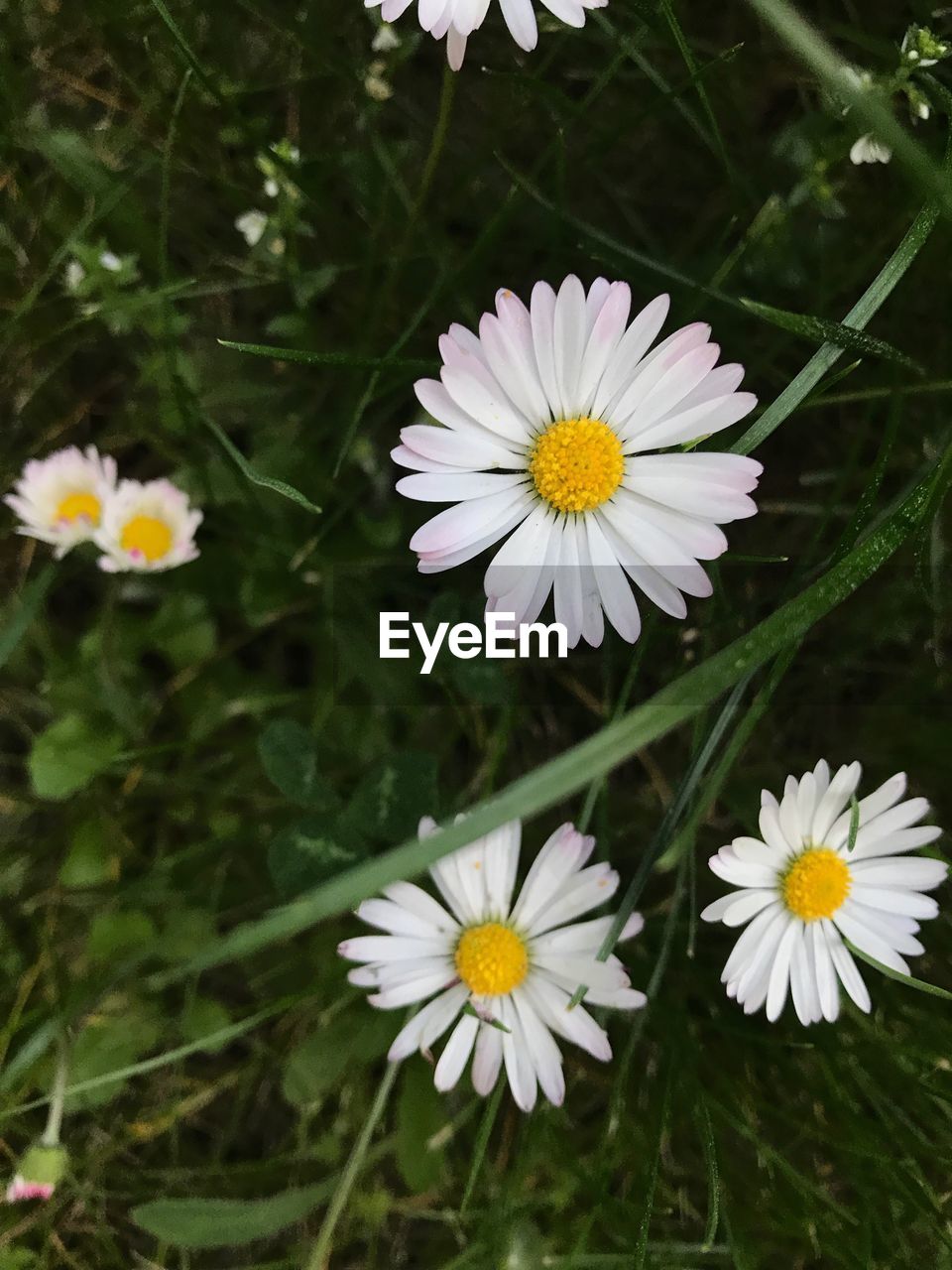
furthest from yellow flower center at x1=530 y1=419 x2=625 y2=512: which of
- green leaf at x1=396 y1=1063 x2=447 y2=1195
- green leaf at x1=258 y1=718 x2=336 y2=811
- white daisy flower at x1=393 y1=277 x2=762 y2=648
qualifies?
green leaf at x1=396 y1=1063 x2=447 y2=1195

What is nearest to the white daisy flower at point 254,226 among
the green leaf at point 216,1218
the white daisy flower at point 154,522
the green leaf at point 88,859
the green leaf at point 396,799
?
the white daisy flower at point 154,522

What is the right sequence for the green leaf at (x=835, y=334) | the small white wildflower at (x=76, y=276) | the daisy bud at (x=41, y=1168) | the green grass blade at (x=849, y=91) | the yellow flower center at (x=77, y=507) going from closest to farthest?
the green grass blade at (x=849, y=91) < the green leaf at (x=835, y=334) < the daisy bud at (x=41, y=1168) < the small white wildflower at (x=76, y=276) < the yellow flower center at (x=77, y=507)

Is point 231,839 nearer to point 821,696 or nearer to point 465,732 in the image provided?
point 465,732

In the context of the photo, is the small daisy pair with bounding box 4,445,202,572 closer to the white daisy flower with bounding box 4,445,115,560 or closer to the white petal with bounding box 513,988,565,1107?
the white daisy flower with bounding box 4,445,115,560

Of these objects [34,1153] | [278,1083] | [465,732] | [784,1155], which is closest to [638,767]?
[465,732]

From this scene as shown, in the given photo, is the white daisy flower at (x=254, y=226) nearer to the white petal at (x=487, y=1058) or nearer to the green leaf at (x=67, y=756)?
the green leaf at (x=67, y=756)
